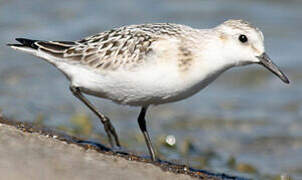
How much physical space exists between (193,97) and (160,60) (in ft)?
19.3

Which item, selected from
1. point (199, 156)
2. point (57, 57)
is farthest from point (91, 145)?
point (199, 156)

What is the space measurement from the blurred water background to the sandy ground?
7.56 feet

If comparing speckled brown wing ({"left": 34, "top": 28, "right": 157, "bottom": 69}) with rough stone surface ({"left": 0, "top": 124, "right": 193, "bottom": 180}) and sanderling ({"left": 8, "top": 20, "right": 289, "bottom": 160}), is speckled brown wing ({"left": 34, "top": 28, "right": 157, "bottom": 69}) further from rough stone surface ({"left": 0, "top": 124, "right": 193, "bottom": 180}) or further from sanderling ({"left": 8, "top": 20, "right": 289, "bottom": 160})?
rough stone surface ({"left": 0, "top": 124, "right": 193, "bottom": 180})

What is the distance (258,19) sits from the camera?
51.8ft

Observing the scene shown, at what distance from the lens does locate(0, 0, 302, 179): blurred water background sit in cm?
945

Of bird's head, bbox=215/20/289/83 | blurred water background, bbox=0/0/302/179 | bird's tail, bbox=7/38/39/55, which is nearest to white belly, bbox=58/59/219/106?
bird's head, bbox=215/20/289/83

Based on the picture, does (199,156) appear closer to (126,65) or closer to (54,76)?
(126,65)

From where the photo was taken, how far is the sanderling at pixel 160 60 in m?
6.14

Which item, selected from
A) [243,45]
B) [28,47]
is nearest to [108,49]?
[28,47]

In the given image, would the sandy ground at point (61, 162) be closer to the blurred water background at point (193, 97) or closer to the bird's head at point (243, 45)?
the bird's head at point (243, 45)

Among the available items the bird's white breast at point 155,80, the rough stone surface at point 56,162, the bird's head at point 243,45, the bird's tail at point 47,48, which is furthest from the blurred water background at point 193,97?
the rough stone surface at point 56,162

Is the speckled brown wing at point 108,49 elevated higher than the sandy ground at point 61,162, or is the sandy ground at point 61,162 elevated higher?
the speckled brown wing at point 108,49

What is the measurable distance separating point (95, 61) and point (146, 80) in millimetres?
740

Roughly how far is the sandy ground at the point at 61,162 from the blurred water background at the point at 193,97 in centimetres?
231
